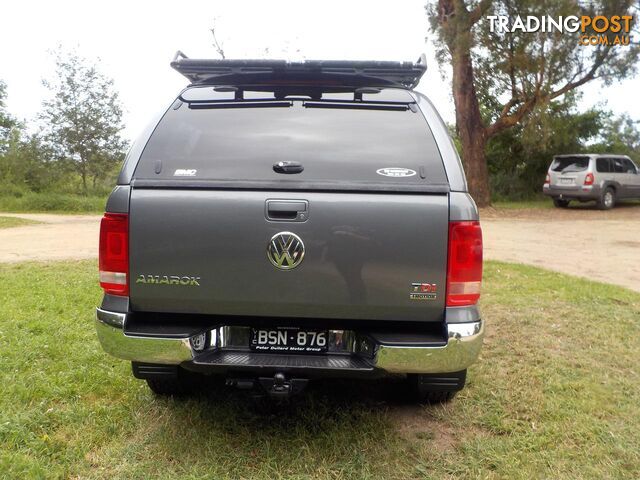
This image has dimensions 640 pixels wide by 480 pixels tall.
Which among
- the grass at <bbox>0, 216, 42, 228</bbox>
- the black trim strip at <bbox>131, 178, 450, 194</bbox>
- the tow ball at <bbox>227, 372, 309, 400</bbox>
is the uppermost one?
the black trim strip at <bbox>131, 178, 450, 194</bbox>

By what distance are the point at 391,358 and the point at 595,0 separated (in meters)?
17.8

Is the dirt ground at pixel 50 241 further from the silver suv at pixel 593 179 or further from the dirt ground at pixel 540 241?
the silver suv at pixel 593 179

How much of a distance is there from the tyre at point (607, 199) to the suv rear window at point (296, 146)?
18043 mm

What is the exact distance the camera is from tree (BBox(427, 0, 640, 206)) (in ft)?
54.9

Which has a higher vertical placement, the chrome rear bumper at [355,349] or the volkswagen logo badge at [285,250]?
the volkswagen logo badge at [285,250]

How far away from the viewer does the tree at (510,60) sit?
16734mm

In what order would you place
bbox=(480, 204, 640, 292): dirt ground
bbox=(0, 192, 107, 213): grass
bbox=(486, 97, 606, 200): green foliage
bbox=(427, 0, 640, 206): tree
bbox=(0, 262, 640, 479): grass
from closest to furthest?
bbox=(0, 262, 640, 479): grass
bbox=(480, 204, 640, 292): dirt ground
bbox=(427, 0, 640, 206): tree
bbox=(0, 192, 107, 213): grass
bbox=(486, 97, 606, 200): green foliage

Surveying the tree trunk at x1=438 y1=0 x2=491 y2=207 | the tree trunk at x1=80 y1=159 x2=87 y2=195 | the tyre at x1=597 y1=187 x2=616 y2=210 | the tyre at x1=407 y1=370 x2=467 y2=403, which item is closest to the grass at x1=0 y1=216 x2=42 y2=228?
the tree trunk at x1=80 y1=159 x2=87 y2=195

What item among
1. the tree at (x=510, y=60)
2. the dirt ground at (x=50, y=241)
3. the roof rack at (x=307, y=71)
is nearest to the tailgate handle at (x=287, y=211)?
the roof rack at (x=307, y=71)

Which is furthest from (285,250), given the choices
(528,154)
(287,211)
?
(528,154)

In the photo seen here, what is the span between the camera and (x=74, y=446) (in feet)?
9.70

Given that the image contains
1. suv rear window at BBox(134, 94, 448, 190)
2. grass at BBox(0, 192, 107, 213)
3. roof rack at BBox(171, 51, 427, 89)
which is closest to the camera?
suv rear window at BBox(134, 94, 448, 190)

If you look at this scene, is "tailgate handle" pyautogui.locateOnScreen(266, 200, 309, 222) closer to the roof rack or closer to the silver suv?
the roof rack

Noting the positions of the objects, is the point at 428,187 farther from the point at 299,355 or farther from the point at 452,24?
the point at 452,24
